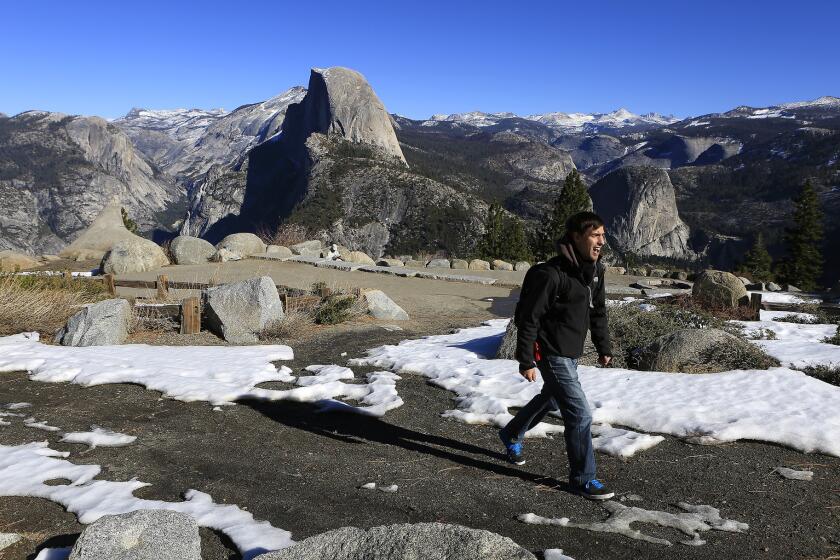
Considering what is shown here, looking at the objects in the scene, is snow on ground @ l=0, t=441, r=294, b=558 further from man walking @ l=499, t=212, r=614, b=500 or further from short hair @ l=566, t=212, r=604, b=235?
short hair @ l=566, t=212, r=604, b=235

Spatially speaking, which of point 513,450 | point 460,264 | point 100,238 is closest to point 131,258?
point 100,238

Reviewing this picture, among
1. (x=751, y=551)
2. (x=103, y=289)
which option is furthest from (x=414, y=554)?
(x=103, y=289)

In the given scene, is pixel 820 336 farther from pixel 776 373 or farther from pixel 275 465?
pixel 275 465

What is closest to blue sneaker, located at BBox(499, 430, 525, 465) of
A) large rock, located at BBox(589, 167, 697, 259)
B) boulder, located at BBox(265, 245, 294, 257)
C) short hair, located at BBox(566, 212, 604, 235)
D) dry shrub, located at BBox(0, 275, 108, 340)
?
short hair, located at BBox(566, 212, 604, 235)

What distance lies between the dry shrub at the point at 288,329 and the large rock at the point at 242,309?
0.09 meters

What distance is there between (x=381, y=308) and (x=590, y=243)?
27.8ft

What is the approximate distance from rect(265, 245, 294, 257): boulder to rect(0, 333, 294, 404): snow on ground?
16.0m

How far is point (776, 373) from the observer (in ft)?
23.4

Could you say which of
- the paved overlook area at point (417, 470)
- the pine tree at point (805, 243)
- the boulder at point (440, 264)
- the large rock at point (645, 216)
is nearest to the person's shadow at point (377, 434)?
the paved overlook area at point (417, 470)

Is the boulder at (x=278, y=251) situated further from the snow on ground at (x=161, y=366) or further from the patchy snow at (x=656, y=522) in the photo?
the patchy snow at (x=656, y=522)

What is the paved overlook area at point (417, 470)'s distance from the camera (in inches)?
148

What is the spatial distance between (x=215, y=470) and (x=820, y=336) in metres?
10.7

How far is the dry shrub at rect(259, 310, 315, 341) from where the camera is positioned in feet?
34.1

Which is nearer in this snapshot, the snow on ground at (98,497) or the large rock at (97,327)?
the snow on ground at (98,497)
